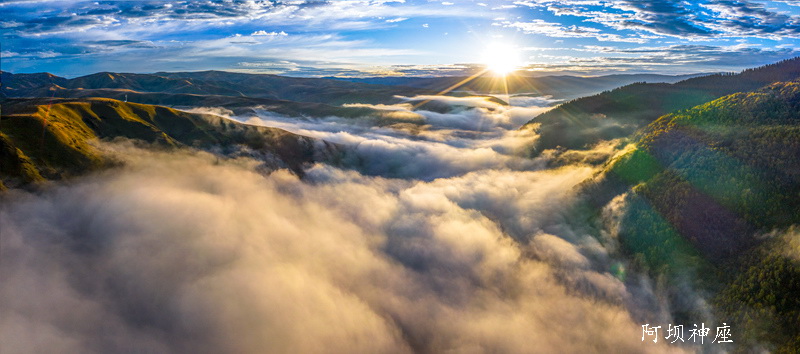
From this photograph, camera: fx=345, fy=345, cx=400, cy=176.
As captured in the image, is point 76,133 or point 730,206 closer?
point 730,206

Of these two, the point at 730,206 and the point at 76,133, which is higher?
the point at 76,133

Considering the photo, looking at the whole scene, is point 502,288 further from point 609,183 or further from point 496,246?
point 609,183

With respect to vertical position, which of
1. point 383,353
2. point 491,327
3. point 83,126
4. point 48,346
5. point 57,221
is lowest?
point 383,353

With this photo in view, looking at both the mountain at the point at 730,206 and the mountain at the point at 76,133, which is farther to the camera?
the mountain at the point at 76,133

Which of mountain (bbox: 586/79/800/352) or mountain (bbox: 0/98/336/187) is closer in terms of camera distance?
mountain (bbox: 586/79/800/352)

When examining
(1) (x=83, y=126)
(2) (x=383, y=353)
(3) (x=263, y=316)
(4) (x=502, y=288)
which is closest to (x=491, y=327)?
(4) (x=502, y=288)
